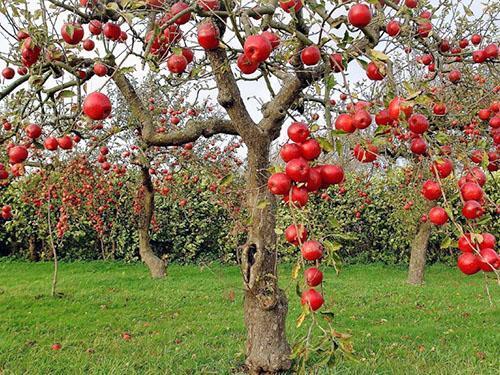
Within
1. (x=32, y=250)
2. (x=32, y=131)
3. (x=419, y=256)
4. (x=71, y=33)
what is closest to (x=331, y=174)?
(x=71, y=33)

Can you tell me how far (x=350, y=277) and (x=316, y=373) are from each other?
5732mm

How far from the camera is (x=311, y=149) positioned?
147 centimetres

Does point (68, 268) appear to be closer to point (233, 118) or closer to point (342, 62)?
point (233, 118)

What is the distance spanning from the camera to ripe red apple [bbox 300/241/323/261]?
1.49 meters

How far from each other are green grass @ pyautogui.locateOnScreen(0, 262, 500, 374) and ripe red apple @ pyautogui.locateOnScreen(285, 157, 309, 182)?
2.10m

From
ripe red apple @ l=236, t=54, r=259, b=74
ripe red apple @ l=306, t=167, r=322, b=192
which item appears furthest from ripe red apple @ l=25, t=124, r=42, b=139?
ripe red apple @ l=306, t=167, r=322, b=192

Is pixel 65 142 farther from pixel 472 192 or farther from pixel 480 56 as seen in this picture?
pixel 480 56

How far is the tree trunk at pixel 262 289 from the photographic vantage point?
3660mm

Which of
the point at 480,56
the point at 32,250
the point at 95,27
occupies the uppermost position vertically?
the point at 480,56

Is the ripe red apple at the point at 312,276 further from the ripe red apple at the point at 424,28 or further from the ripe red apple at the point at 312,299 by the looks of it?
the ripe red apple at the point at 424,28

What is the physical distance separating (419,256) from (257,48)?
25.8 feet

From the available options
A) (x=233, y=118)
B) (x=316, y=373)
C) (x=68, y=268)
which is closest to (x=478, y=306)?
(x=316, y=373)

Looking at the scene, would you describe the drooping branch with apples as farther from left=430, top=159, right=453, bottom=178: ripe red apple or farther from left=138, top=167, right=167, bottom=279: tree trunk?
left=138, top=167, right=167, bottom=279: tree trunk

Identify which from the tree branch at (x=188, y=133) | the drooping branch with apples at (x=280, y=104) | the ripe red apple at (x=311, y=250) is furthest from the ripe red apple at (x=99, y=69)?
the ripe red apple at (x=311, y=250)
